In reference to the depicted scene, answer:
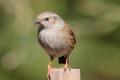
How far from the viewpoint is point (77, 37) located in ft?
38.2

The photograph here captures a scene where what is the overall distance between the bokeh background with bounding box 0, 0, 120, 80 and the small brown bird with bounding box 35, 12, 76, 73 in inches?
120

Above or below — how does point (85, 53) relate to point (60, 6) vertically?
below

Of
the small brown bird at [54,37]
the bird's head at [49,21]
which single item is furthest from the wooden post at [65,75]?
the bird's head at [49,21]

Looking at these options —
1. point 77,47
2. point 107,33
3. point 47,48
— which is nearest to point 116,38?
point 107,33

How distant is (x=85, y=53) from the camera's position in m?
11.8

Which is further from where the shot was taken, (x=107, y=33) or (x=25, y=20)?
(x=107, y=33)

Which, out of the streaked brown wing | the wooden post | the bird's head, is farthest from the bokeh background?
the wooden post

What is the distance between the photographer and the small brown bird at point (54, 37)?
752cm

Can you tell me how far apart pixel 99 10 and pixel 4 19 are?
1.54 metres

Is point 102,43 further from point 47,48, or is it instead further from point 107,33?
point 47,48

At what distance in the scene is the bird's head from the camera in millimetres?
7559

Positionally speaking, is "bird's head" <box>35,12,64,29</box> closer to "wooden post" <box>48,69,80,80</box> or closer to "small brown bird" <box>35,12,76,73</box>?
"small brown bird" <box>35,12,76,73</box>

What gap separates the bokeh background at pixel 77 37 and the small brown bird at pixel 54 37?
9.98 ft

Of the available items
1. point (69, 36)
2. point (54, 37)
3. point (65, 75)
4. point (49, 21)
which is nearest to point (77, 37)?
point (69, 36)
